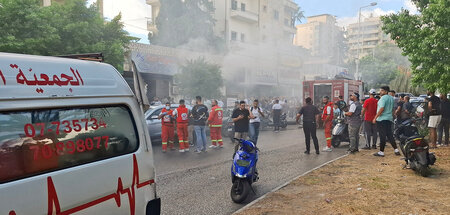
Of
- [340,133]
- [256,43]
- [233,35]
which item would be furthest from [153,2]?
[340,133]

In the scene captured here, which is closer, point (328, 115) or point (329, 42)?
point (328, 115)

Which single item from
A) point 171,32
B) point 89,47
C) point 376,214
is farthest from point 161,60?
point 376,214

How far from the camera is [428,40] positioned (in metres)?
7.61

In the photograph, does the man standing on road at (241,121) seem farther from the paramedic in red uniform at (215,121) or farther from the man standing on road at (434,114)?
the man standing on road at (434,114)

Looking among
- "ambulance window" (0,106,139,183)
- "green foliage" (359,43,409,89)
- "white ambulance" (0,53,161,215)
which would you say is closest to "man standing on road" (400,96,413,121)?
"white ambulance" (0,53,161,215)

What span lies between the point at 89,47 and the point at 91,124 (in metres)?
12.0

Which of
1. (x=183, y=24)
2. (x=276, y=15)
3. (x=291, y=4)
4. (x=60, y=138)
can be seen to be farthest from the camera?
(x=291, y=4)

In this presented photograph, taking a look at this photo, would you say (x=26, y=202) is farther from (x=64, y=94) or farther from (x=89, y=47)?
(x=89, y=47)

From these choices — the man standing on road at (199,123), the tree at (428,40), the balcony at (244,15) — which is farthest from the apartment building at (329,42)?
the man standing on road at (199,123)

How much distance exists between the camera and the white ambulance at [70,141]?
77.9 inches

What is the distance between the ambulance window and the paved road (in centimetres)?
217

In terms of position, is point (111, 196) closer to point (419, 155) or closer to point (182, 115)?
point (419, 155)

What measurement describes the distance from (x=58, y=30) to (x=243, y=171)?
1069 cm

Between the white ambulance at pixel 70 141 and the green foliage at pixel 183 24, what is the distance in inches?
1019
